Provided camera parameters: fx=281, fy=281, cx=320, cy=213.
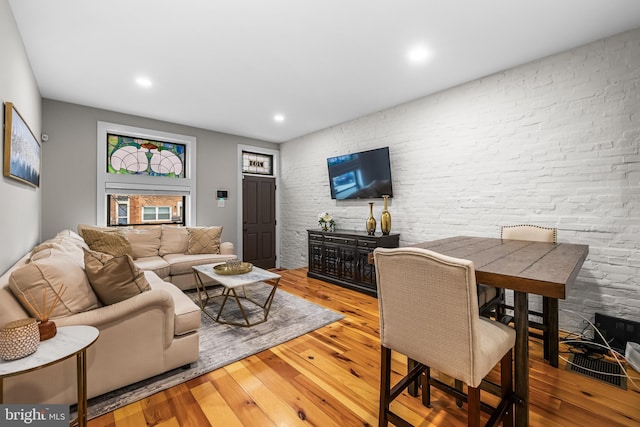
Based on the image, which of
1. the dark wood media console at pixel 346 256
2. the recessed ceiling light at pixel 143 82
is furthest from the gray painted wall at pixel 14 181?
the dark wood media console at pixel 346 256

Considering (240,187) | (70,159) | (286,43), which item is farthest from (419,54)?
(70,159)

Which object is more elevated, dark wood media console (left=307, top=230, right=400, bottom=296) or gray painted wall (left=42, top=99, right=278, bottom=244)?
gray painted wall (left=42, top=99, right=278, bottom=244)

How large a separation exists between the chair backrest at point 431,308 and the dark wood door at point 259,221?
4.50 m

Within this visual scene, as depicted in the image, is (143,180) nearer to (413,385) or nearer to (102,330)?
(102,330)

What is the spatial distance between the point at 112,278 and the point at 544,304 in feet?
10.3

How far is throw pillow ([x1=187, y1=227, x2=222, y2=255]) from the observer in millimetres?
4379

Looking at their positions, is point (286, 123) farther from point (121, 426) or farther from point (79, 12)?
point (121, 426)

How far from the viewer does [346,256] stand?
166 inches

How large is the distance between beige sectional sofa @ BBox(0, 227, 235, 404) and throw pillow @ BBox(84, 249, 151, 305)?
37mm

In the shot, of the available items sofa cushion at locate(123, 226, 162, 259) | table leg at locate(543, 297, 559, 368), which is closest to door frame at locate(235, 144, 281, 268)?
A: sofa cushion at locate(123, 226, 162, 259)

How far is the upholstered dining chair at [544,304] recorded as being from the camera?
2.12 metres

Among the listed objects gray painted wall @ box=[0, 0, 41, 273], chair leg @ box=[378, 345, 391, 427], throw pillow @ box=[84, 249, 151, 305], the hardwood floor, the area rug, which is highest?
gray painted wall @ box=[0, 0, 41, 273]

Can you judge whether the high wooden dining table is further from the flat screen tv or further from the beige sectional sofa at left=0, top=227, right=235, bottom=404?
the flat screen tv

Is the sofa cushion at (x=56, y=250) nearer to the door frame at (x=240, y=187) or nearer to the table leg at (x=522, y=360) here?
the table leg at (x=522, y=360)
